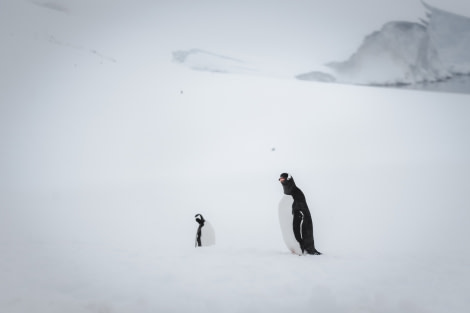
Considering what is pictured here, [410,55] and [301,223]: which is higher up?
[410,55]

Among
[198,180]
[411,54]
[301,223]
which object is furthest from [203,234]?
[411,54]

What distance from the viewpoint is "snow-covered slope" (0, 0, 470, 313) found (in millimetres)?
1588

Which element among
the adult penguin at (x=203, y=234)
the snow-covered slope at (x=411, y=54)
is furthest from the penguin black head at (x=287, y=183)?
the snow-covered slope at (x=411, y=54)

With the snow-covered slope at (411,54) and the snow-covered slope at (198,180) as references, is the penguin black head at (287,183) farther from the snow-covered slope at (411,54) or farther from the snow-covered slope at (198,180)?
the snow-covered slope at (411,54)

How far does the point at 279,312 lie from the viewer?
143cm

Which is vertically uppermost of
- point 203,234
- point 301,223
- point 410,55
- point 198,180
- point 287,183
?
point 410,55

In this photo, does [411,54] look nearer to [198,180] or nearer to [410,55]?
[410,55]

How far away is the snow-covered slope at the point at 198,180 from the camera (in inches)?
62.5

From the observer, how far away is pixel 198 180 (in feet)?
20.7

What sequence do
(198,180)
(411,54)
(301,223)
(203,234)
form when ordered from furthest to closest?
(411,54)
(198,180)
(203,234)
(301,223)

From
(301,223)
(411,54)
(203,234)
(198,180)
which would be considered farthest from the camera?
(411,54)

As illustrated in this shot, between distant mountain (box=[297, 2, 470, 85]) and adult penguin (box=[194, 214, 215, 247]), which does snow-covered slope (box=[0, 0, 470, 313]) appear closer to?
adult penguin (box=[194, 214, 215, 247])

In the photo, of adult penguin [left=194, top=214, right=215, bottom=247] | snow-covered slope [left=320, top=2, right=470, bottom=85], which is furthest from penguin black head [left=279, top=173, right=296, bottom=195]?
snow-covered slope [left=320, top=2, right=470, bottom=85]

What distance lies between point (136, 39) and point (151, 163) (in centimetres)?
358
